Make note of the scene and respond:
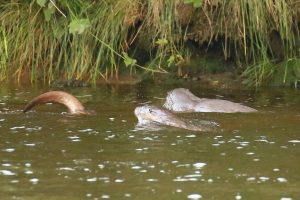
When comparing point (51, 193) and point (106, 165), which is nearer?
point (51, 193)

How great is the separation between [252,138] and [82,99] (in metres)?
2.86

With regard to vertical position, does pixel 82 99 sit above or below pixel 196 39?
below

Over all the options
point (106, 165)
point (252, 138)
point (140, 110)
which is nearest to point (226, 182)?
point (106, 165)

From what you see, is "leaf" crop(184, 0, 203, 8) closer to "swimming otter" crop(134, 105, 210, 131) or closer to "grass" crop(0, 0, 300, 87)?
"grass" crop(0, 0, 300, 87)

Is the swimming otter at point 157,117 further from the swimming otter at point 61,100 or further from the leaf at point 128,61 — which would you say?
the leaf at point 128,61

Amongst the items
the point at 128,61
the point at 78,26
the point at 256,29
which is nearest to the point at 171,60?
the point at 128,61

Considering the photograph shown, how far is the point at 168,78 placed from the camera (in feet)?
34.0

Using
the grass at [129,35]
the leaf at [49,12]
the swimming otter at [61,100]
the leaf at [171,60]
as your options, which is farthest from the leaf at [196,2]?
the swimming otter at [61,100]

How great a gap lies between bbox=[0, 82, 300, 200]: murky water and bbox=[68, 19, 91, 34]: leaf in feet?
3.89

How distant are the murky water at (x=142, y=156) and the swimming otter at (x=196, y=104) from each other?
0.20 metres

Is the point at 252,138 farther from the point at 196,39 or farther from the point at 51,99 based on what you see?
the point at 196,39

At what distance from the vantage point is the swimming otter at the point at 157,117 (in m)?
7.10

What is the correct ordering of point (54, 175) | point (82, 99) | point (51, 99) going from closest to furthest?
1. point (54, 175)
2. point (51, 99)
3. point (82, 99)

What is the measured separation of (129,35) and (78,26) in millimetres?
1113
